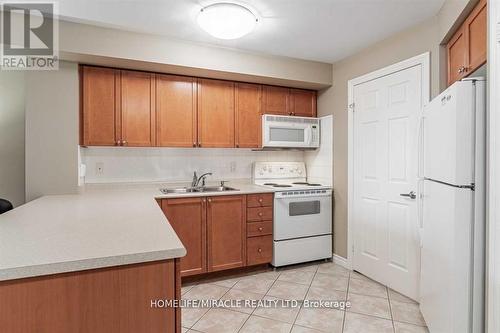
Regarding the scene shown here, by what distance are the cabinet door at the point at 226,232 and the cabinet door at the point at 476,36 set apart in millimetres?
2160

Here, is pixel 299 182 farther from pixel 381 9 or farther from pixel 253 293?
pixel 381 9

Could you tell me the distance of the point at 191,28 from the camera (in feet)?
8.20

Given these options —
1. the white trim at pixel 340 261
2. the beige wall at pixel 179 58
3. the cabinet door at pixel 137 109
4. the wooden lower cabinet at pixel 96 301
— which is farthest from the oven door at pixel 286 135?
the wooden lower cabinet at pixel 96 301

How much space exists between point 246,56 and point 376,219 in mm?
2142

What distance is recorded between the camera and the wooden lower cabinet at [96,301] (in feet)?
2.94

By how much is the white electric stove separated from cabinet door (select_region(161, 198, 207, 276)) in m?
0.80

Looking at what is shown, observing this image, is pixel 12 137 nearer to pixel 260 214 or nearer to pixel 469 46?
pixel 260 214

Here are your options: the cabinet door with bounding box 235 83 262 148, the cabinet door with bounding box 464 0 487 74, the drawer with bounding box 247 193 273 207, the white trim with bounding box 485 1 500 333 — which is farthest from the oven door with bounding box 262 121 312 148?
the white trim with bounding box 485 1 500 333

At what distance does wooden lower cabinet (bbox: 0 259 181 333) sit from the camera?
897 mm

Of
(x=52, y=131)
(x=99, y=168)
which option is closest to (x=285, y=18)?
(x=52, y=131)

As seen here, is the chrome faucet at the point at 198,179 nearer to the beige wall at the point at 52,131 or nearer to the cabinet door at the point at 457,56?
the beige wall at the point at 52,131

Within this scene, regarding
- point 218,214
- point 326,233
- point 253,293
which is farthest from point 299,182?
point 253,293

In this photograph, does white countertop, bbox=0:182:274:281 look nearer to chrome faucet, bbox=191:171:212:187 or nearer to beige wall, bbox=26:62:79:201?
beige wall, bbox=26:62:79:201

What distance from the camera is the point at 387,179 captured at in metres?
2.73
